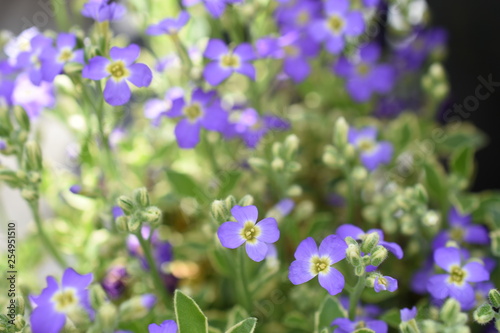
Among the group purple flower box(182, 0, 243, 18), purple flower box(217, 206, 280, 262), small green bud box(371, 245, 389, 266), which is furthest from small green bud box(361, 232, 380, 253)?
purple flower box(182, 0, 243, 18)

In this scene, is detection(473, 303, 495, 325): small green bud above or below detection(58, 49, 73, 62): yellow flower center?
below

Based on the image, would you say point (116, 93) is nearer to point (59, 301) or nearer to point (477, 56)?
point (59, 301)

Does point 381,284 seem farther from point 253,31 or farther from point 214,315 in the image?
point 253,31

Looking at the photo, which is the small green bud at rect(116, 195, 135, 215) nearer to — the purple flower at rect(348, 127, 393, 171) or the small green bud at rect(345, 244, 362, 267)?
the small green bud at rect(345, 244, 362, 267)

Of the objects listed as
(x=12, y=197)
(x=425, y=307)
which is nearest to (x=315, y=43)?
(x=425, y=307)

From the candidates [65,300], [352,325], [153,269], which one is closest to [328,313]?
[352,325]

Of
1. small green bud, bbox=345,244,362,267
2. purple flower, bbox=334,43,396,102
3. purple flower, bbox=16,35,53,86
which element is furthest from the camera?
purple flower, bbox=334,43,396,102
